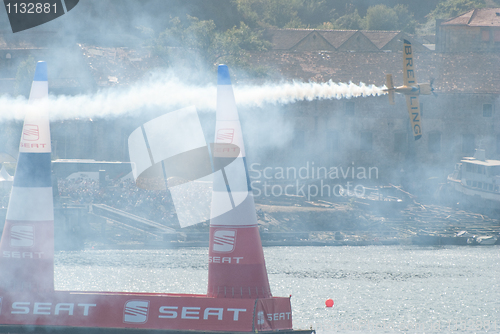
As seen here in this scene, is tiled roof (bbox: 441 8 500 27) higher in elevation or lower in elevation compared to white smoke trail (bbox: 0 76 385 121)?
higher

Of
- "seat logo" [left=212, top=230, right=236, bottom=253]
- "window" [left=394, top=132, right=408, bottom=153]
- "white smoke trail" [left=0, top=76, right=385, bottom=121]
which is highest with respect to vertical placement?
"white smoke trail" [left=0, top=76, right=385, bottom=121]

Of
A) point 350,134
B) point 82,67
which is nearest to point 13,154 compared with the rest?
point 82,67

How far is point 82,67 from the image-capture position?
52875mm

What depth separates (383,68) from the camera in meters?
58.8

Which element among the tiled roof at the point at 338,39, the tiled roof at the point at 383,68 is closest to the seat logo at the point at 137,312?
the tiled roof at the point at 383,68

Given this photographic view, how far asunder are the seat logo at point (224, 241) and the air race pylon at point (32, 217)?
287cm

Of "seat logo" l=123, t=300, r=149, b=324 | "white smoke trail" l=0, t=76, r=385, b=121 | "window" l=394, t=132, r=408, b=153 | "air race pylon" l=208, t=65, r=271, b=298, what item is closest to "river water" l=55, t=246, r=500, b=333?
"white smoke trail" l=0, t=76, r=385, b=121

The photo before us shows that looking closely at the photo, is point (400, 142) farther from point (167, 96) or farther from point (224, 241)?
point (224, 241)

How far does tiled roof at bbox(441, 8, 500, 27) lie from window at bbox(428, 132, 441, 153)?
21991 millimetres

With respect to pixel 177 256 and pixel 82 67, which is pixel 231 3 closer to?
pixel 82 67

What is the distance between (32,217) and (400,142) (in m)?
50.9

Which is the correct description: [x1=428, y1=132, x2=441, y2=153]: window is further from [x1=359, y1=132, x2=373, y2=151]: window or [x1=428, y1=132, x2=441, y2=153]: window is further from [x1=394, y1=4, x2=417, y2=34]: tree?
[x1=394, y1=4, x2=417, y2=34]: tree

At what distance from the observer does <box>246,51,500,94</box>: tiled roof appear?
189 ft

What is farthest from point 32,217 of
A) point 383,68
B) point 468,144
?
point 468,144
